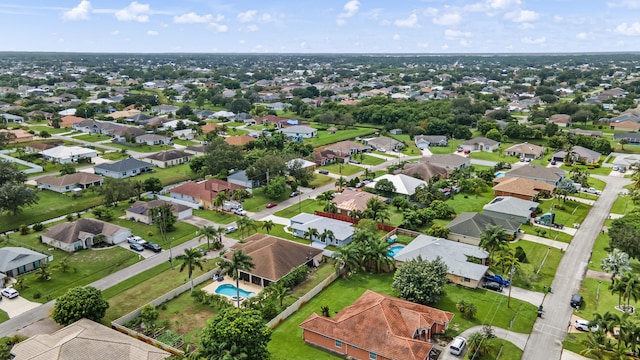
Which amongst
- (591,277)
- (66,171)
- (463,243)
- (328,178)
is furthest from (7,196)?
(591,277)

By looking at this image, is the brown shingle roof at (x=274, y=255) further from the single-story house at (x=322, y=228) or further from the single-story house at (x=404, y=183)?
the single-story house at (x=404, y=183)

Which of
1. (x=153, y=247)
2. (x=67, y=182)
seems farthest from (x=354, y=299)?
(x=67, y=182)

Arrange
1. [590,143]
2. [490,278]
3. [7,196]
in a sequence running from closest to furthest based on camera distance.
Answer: [490,278]
[7,196]
[590,143]

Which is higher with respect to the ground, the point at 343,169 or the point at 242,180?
the point at 242,180

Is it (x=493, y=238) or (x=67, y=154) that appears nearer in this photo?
(x=493, y=238)

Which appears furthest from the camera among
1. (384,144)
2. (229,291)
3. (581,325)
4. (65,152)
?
(384,144)

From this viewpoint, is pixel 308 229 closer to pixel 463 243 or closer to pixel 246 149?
pixel 463 243

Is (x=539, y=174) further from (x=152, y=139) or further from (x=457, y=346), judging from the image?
(x=152, y=139)
